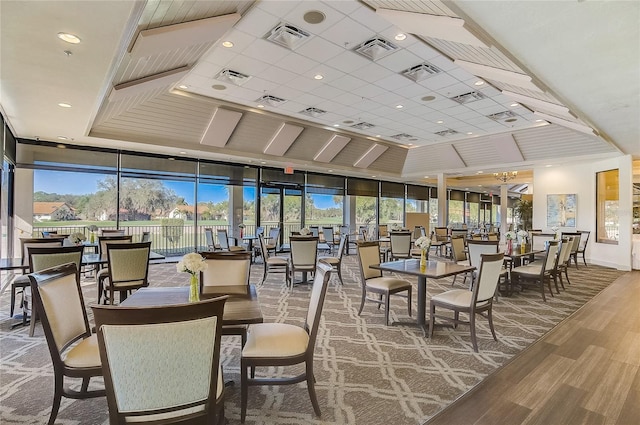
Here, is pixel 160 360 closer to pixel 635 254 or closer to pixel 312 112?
pixel 312 112

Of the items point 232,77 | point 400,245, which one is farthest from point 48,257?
point 400,245

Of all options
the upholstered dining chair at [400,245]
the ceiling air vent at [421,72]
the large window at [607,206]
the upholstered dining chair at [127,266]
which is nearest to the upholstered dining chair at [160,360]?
the upholstered dining chair at [127,266]

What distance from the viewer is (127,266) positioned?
4.41m

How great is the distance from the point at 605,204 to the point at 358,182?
8.23 meters

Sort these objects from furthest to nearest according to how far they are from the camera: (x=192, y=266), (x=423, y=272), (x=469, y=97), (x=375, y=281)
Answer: (x=469, y=97), (x=375, y=281), (x=423, y=272), (x=192, y=266)

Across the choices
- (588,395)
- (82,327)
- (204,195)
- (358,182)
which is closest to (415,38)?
(588,395)

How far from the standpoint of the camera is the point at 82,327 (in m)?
2.44

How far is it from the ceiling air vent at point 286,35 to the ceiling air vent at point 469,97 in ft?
12.3

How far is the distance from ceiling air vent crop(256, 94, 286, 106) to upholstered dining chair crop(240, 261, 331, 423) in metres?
5.27

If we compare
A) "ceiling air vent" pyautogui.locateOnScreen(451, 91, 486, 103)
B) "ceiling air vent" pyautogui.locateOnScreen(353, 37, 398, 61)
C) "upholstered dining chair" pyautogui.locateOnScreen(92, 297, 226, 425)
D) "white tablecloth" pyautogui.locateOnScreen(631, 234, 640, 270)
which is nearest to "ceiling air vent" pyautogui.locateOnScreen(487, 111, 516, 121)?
"ceiling air vent" pyautogui.locateOnScreen(451, 91, 486, 103)

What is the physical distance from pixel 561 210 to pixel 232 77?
1065 cm

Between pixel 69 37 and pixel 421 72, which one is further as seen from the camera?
pixel 421 72

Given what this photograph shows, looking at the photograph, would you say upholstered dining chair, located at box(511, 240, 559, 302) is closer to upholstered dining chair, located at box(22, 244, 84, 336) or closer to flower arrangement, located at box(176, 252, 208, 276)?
flower arrangement, located at box(176, 252, 208, 276)

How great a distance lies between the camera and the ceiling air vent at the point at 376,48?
468 centimetres
